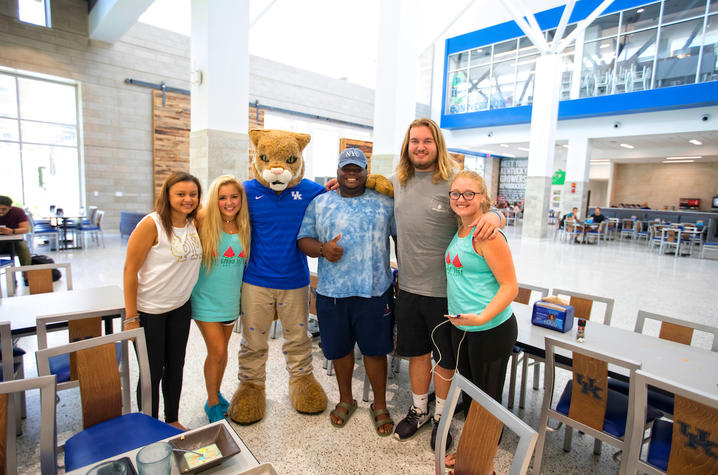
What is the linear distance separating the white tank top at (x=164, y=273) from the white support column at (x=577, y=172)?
15338 mm

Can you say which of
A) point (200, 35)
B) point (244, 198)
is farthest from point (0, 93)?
point (244, 198)

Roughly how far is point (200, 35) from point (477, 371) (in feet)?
20.9

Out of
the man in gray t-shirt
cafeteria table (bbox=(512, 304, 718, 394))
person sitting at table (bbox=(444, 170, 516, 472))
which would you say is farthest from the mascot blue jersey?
cafeteria table (bbox=(512, 304, 718, 394))

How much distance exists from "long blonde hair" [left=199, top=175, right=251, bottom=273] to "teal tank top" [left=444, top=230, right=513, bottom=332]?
1187 millimetres

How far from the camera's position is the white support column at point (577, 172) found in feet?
47.2

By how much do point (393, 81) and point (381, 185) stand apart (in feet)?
18.7

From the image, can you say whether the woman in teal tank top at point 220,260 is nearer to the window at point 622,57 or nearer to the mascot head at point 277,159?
the mascot head at point 277,159

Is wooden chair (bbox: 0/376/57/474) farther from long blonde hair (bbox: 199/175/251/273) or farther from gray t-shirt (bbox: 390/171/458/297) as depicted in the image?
gray t-shirt (bbox: 390/171/458/297)

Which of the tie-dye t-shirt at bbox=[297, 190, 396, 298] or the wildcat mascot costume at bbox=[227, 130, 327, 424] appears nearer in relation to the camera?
the tie-dye t-shirt at bbox=[297, 190, 396, 298]

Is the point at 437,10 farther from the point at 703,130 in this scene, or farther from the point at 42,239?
the point at 42,239

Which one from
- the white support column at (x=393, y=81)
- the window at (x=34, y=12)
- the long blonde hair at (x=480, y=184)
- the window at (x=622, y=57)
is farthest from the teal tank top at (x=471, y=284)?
the window at (x=622, y=57)

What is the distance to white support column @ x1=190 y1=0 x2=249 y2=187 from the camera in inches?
234

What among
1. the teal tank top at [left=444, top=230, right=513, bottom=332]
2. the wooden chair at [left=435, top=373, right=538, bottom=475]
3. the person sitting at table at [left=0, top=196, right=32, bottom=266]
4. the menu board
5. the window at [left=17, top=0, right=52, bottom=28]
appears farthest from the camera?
the menu board

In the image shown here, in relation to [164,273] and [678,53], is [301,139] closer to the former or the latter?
[164,273]
